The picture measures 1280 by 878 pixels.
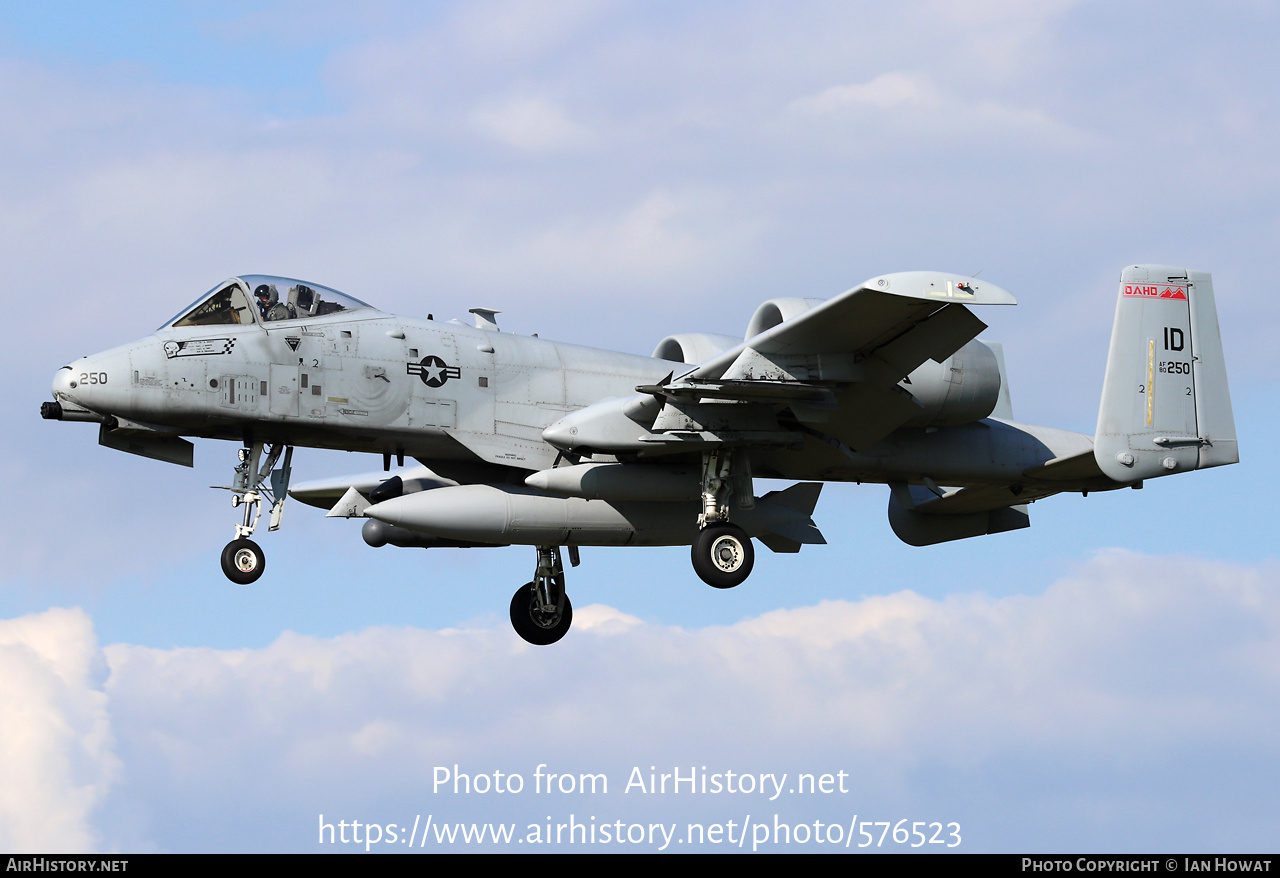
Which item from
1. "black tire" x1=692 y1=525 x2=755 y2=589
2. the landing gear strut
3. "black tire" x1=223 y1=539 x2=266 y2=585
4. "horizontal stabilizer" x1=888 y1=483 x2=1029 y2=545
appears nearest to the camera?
"black tire" x1=223 y1=539 x2=266 y2=585

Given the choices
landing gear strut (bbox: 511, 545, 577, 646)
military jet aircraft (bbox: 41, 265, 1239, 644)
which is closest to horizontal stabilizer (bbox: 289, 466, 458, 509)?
military jet aircraft (bbox: 41, 265, 1239, 644)

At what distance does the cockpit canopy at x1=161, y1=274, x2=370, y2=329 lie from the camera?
1925 centimetres

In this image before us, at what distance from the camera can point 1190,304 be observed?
830 inches

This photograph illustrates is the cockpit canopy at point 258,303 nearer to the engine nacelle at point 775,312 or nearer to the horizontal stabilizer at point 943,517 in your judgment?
the engine nacelle at point 775,312

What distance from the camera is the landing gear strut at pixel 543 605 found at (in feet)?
75.7

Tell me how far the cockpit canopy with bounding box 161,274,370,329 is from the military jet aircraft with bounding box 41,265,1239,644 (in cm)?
3

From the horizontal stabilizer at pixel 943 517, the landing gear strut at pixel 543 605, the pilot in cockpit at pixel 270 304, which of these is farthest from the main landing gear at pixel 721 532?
the pilot in cockpit at pixel 270 304

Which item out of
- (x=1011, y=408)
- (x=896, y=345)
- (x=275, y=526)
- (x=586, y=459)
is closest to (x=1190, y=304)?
(x=1011, y=408)

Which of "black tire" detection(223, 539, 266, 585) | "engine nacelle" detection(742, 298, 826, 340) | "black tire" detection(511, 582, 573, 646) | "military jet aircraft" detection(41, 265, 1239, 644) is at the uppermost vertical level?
"engine nacelle" detection(742, 298, 826, 340)

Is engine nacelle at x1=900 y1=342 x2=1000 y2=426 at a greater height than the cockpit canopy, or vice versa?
the cockpit canopy

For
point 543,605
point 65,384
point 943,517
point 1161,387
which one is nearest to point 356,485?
point 543,605

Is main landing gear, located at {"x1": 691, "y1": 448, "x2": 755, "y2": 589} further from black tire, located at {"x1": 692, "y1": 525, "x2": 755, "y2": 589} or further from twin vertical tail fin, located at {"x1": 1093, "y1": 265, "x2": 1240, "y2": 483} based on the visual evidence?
twin vertical tail fin, located at {"x1": 1093, "y1": 265, "x2": 1240, "y2": 483}

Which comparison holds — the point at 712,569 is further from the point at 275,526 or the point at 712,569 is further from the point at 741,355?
the point at 275,526

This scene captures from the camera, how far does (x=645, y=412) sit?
19.0 metres
